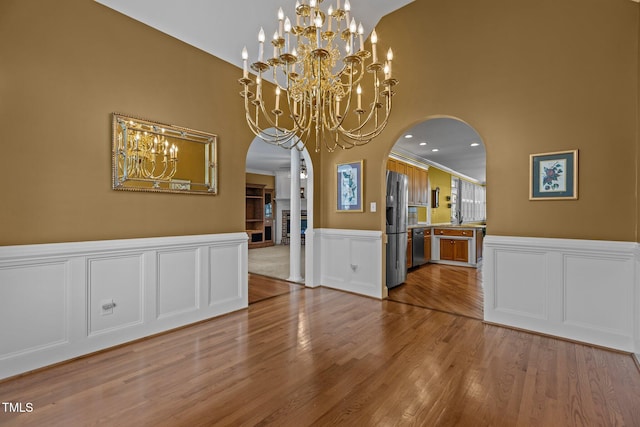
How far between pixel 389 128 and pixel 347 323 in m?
2.42

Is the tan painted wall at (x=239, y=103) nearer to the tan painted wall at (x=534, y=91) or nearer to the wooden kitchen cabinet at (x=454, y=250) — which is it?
the tan painted wall at (x=534, y=91)

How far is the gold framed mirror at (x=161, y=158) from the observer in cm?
273

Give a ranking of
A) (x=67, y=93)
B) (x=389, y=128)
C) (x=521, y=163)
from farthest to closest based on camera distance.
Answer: (x=389, y=128) → (x=521, y=163) → (x=67, y=93)

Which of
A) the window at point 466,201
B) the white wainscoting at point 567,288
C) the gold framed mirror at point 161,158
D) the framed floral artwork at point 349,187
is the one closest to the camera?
the white wainscoting at point 567,288

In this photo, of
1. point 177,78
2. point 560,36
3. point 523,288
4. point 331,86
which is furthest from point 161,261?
point 560,36

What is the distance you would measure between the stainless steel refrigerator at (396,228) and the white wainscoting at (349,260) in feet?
1.71

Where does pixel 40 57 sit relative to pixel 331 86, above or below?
above

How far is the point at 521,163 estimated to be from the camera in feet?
10.0

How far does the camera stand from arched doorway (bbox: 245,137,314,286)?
15.4ft

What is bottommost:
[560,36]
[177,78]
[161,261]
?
[161,261]

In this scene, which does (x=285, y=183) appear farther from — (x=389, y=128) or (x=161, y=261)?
(x=161, y=261)

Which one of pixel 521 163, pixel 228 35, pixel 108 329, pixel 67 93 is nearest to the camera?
pixel 67 93

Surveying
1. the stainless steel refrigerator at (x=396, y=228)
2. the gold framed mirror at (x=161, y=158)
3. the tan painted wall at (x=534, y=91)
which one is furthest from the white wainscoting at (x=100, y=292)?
the tan painted wall at (x=534, y=91)

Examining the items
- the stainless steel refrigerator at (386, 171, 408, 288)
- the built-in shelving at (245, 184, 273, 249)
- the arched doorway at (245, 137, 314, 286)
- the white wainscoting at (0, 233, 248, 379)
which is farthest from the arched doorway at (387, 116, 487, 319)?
the built-in shelving at (245, 184, 273, 249)
